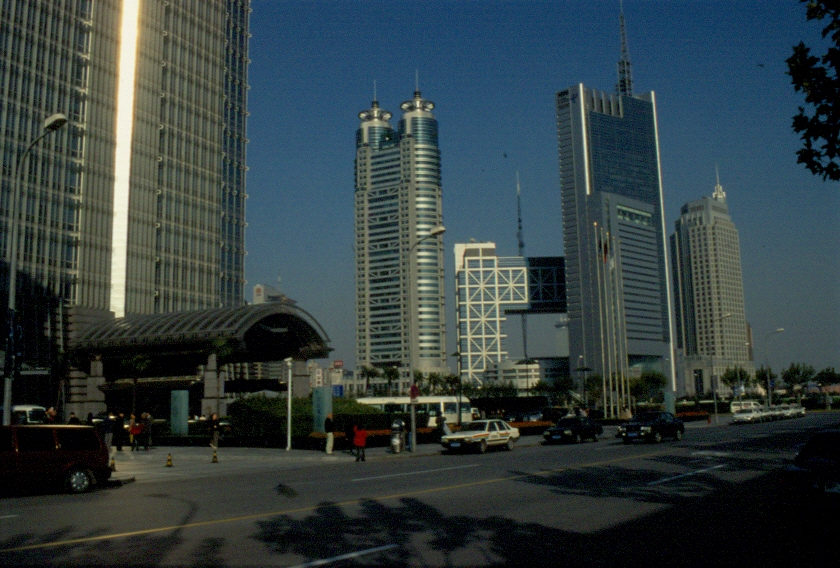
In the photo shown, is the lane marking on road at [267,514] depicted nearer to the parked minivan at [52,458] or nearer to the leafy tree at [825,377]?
the parked minivan at [52,458]

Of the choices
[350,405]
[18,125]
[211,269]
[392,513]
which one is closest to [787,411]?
[350,405]

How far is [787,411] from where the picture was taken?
72688mm

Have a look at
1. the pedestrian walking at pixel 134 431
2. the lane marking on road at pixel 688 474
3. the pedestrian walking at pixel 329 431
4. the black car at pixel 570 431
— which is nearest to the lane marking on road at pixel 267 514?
the lane marking on road at pixel 688 474

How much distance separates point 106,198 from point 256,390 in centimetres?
3829

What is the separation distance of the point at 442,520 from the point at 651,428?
87.7 ft

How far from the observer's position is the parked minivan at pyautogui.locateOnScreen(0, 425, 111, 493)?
18031 millimetres

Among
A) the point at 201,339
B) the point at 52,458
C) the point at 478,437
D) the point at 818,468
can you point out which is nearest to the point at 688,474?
the point at 818,468

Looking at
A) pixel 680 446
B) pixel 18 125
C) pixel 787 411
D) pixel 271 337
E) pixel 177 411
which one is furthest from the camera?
pixel 18 125

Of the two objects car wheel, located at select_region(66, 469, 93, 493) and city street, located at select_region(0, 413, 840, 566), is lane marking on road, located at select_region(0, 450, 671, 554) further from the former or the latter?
car wheel, located at select_region(66, 469, 93, 493)

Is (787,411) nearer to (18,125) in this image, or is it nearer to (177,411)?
(177,411)

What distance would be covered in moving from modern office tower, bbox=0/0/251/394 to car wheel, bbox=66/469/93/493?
5419 centimetres

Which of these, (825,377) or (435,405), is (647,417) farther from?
(825,377)

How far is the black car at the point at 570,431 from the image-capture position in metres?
40.3

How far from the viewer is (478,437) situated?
1336 inches
